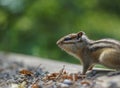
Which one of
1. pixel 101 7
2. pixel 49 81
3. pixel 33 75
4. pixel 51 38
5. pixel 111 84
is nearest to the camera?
pixel 111 84

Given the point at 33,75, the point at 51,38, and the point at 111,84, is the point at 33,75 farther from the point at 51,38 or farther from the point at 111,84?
the point at 51,38

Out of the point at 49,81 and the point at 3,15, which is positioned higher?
the point at 3,15

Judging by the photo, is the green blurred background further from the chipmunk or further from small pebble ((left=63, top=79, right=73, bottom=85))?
small pebble ((left=63, top=79, right=73, bottom=85))

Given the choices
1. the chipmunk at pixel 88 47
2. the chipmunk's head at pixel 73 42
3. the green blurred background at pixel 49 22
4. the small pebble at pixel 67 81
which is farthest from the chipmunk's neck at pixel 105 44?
the green blurred background at pixel 49 22

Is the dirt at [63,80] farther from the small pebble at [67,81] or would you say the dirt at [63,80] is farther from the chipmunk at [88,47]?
the chipmunk at [88,47]

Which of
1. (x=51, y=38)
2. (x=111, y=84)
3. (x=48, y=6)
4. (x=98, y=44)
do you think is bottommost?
(x=111, y=84)

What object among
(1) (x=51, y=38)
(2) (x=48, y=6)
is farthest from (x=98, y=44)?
→ (2) (x=48, y=6)

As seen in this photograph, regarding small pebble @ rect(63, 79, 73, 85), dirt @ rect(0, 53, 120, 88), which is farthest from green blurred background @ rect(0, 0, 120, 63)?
small pebble @ rect(63, 79, 73, 85)
